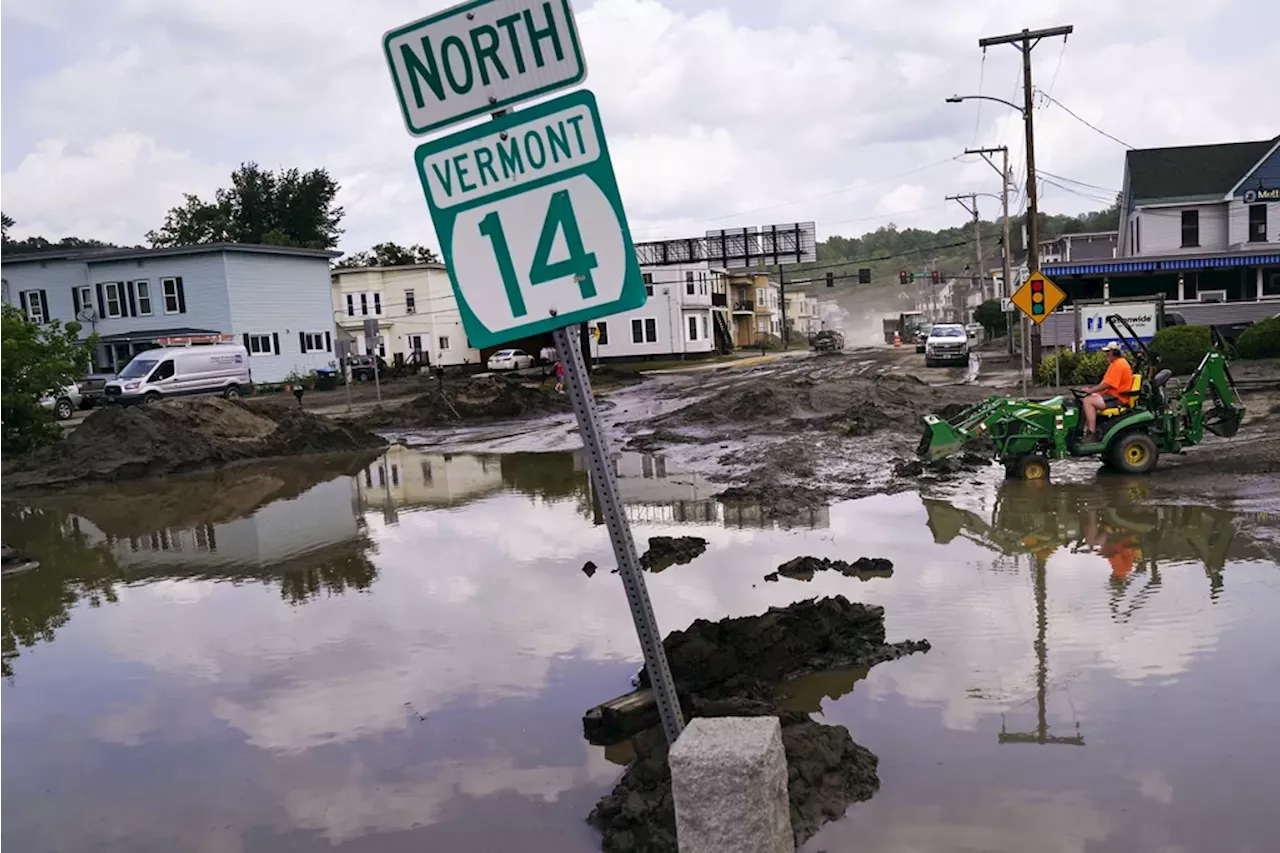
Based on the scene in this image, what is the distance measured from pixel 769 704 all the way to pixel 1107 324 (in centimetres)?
2520

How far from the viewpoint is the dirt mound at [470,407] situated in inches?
1185

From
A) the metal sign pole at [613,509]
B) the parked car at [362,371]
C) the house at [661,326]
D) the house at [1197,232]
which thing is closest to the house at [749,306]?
the house at [661,326]

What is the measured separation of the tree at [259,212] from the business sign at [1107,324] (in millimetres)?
63896

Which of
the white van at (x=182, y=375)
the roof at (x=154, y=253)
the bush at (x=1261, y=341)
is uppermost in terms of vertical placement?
the roof at (x=154, y=253)

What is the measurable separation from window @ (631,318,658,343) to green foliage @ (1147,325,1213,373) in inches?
1698

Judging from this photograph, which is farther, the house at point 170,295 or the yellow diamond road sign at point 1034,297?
the house at point 170,295

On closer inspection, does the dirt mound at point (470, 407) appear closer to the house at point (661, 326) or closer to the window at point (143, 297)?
the window at point (143, 297)

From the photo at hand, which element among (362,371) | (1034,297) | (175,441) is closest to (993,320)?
(362,371)

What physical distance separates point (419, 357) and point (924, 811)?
6070 cm

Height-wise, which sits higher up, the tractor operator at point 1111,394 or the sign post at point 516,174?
the sign post at point 516,174

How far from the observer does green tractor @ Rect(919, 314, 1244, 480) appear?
46.6ft

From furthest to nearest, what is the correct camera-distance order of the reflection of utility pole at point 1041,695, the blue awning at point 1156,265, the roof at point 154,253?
1. the roof at point 154,253
2. the blue awning at point 1156,265
3. the reflection of utility pole at point 1041,695

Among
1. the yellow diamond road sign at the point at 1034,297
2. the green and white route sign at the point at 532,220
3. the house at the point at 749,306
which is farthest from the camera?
the house at the point at 749,306

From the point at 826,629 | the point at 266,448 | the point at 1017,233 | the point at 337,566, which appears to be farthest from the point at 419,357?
the point at 1017,233
